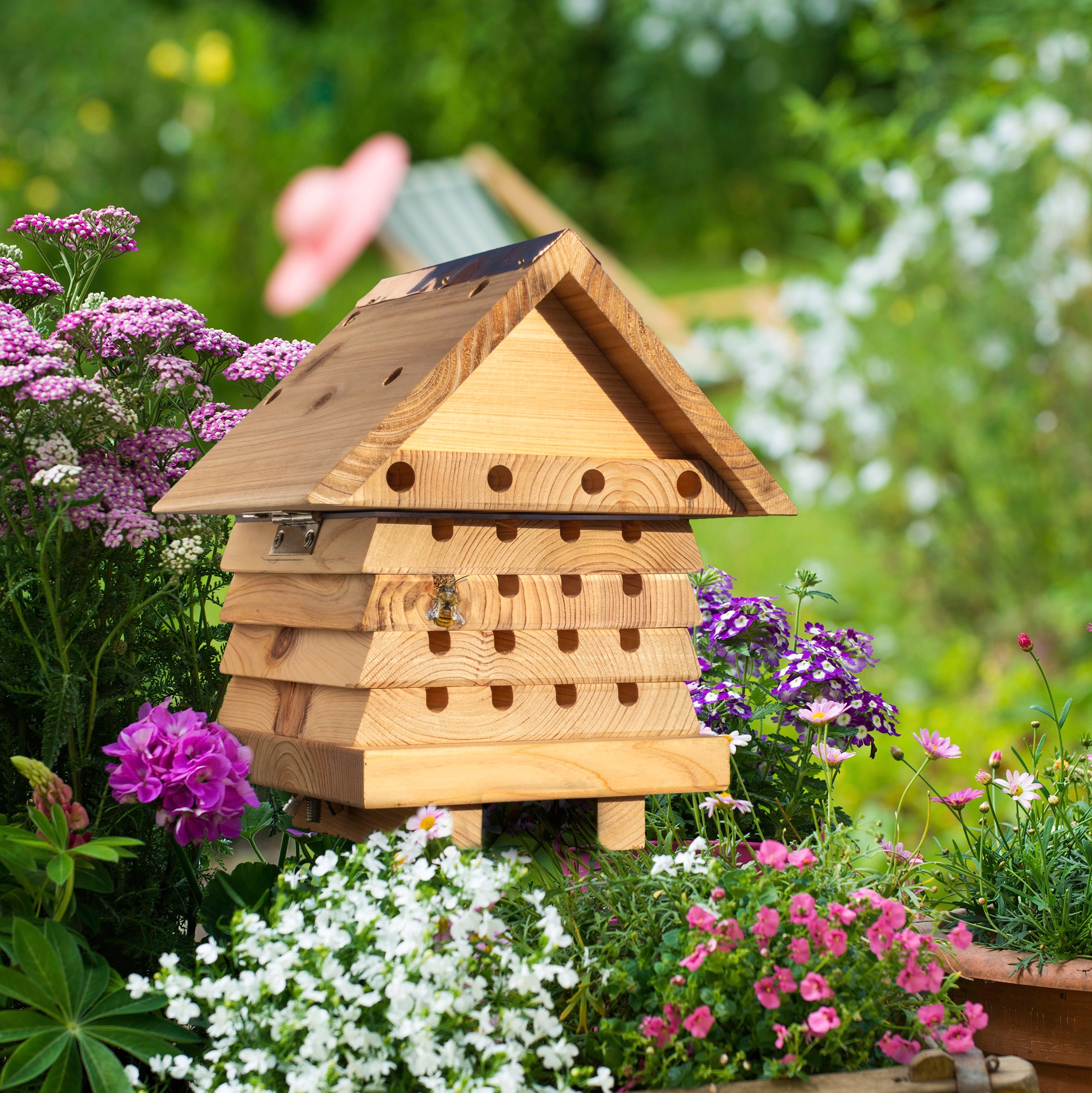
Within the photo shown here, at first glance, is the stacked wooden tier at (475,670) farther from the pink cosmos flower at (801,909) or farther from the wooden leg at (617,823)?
the pink cosmos flower at (801,909)

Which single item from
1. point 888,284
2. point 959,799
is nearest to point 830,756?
point 959,799

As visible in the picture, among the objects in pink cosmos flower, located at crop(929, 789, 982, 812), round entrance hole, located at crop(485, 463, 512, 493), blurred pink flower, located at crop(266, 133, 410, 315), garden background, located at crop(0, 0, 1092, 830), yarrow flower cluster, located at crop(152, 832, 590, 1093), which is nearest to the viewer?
yarrow flower cluster, located at crop(152, 832, 590, 1093)

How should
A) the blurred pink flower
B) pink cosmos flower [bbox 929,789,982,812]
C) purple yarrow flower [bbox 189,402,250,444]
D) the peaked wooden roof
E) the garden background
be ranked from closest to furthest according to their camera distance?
the peaked wooden roof < pink cosmos flower [bbox 929,789,982,812] < purple yarrow flower [bbox 189,402,250,444] < the garden background < the blurred pink flower

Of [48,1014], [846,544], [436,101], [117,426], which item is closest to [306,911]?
[48,1014]

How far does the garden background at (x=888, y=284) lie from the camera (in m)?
5.02

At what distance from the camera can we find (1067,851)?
73.7 inches

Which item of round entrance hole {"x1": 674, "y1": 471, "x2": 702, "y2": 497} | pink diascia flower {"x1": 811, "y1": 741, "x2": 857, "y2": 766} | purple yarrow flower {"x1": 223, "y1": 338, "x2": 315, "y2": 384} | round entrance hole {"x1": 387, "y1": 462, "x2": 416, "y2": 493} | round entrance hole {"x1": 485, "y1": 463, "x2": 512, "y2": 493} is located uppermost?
purple yarrow flower {"x1": 223, "y1": 338, "x2": 315, "y2": 384}

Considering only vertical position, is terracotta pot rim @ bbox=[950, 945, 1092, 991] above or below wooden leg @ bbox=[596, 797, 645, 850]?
below

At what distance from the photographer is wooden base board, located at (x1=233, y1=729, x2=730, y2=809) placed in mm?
1564

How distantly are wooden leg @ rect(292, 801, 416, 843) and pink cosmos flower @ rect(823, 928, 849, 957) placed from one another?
0.56 meters

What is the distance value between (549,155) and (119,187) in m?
9.03

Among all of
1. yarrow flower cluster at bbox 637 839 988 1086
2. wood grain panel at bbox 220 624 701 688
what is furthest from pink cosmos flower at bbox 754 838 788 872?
wood grain panel at bbox 220 624 701 688

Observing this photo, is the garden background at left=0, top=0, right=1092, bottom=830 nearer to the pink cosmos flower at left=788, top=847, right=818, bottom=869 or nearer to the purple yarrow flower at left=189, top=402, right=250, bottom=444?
the pink cosmos flower at left=788, top=847, right=818, bottom=869

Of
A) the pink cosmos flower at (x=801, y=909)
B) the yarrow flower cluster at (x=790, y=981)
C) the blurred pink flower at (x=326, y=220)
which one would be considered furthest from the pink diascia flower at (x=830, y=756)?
the blurred pink flower at (x=326, y=220)
